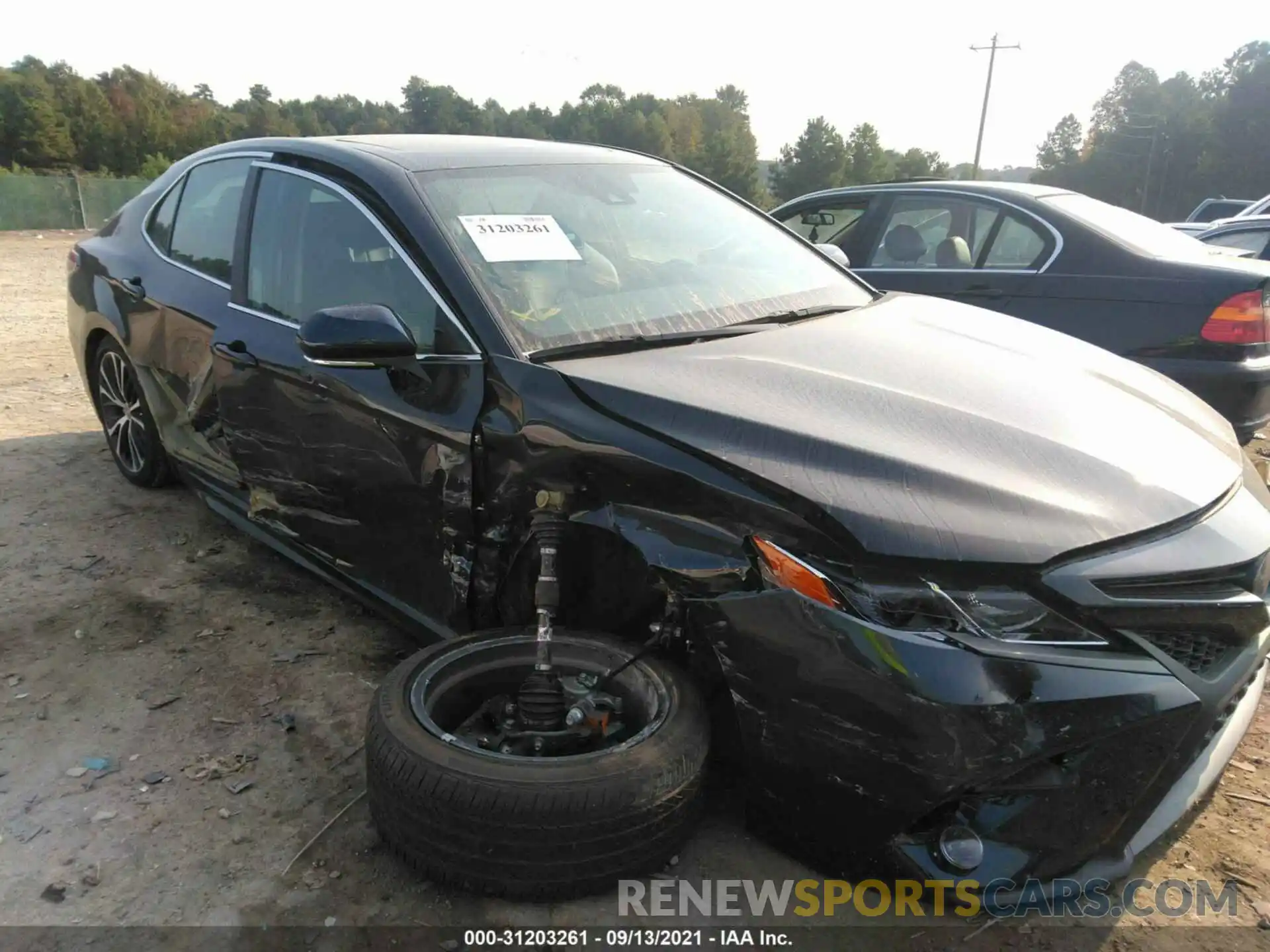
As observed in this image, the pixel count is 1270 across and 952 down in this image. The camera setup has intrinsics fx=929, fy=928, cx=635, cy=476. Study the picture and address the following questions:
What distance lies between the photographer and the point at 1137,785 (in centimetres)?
179

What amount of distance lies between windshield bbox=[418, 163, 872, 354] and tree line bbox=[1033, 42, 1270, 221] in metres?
68.8

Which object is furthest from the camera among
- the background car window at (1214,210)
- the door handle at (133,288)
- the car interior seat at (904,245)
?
the background car window at (1214,210)

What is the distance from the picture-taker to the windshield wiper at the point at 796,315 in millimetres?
2822

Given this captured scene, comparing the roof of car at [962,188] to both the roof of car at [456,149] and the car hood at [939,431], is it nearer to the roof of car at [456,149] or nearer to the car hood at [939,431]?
the roof of car at [456,149]

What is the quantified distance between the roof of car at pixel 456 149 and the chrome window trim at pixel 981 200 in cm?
236

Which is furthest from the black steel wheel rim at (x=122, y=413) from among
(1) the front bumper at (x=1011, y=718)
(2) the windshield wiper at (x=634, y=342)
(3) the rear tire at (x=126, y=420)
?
(1) the front bumper at (x=1011, y=718)

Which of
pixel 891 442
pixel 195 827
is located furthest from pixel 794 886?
pixel 195 827

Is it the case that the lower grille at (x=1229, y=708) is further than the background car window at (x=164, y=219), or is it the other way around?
the background car window at (x=164, y=219)

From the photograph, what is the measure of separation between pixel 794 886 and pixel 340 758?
1317 millimetres

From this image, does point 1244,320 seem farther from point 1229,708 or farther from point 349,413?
point 349,413

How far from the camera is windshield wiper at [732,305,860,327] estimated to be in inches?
111

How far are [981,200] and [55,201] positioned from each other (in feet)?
109

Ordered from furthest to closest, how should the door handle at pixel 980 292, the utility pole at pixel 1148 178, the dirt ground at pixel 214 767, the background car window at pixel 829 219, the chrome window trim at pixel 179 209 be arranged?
the utility pole at pixel 1148 178, the background car window at pixel 829 219, the door handle at pixel 980 292, the chrome window trim at pixel 179 209, the dirt ground at pixel 214 767

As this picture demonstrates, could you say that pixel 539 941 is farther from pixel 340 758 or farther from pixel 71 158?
pixel 71 158
